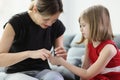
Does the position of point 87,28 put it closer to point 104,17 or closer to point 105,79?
point 104,17

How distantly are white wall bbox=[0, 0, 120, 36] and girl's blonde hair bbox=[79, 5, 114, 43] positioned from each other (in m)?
1.04

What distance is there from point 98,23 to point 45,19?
31cm

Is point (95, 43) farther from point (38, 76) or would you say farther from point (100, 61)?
point (38, 76)

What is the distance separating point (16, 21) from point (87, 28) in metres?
0.42

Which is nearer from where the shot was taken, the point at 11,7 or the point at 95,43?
the point at 95,43

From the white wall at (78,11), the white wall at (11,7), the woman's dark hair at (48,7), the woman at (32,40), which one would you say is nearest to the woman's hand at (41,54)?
the woman at (32,40)

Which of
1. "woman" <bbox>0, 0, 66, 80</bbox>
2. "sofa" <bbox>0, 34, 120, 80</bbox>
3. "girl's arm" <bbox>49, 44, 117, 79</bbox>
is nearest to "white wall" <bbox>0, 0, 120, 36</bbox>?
"sofa" <bbox>0, 34, 120, 80</bbox>

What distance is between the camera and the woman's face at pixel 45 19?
1.48 metres

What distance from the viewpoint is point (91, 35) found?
1528 millimetres

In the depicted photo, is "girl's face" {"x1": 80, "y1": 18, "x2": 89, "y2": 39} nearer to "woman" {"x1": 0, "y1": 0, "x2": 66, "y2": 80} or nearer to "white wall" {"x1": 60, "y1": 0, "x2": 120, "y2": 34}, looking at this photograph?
"woman" {"x1": 0, "y1": 0, "x2": 66, "y2": 80}

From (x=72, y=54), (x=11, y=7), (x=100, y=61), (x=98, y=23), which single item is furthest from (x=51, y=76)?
(x=11, y=7)

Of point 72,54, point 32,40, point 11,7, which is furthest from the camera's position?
point 11,7

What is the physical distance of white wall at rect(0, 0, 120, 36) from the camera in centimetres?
254

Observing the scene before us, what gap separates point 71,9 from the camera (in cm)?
297
